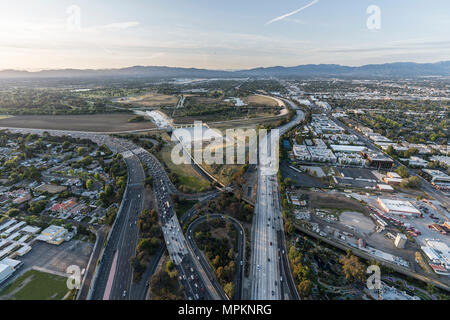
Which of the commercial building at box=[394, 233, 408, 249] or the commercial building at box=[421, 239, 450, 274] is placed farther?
the commercial building at box=[394, 233, 408, 249]

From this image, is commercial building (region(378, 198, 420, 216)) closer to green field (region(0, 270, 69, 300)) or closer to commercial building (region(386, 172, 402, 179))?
commercial building (region(386, 172, 402, 179))

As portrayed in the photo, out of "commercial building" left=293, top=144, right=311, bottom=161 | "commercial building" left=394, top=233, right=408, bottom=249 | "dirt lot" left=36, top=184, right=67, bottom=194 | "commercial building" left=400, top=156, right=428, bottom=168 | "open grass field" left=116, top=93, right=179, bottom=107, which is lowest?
"commercial building" left=394, top=233, right=408, bottom=249

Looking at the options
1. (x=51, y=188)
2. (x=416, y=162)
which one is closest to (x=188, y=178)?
(x=51, y=188)

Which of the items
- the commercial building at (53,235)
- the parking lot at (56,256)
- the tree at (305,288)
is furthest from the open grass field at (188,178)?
the tree at (305,288)

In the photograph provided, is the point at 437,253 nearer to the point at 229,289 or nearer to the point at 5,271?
the point at 229,289

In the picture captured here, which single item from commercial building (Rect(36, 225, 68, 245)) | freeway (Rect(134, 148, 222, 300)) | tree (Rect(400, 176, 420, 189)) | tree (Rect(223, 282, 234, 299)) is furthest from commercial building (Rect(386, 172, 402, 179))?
commercial building (Rect(36, 225, 68, 245))

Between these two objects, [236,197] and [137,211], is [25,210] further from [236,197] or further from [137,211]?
[236,197]

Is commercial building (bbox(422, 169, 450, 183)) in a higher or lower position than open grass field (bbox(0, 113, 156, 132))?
lower

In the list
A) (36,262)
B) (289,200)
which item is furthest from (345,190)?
(36,262)
